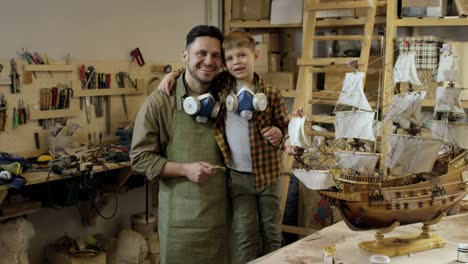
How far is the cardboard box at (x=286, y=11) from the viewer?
14.4 feet

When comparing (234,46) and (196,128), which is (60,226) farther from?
(234,46)

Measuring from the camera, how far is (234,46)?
96.9 inches

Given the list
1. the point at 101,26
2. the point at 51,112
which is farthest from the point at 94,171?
the point at 101,26

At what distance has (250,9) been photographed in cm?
461

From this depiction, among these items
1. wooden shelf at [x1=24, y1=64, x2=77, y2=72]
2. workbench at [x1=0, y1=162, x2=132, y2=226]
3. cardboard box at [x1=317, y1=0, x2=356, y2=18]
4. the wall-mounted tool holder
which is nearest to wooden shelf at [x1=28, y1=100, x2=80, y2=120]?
the wall-mounted tool holder

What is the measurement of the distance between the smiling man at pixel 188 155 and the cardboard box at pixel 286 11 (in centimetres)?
200

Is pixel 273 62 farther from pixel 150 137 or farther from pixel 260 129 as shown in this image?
pixel 150 137

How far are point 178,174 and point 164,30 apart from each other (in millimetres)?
2074

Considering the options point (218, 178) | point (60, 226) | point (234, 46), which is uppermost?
point (234, 46)

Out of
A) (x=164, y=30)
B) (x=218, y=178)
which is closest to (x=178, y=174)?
(x=218, y=178)

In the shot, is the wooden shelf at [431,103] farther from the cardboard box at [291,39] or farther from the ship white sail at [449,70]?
the cardboard box at [291,39]

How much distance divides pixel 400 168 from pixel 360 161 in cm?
21

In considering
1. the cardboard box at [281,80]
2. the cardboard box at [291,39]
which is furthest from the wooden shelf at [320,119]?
the cardboard box at [291,39]

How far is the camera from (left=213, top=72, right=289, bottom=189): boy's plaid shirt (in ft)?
8.36
